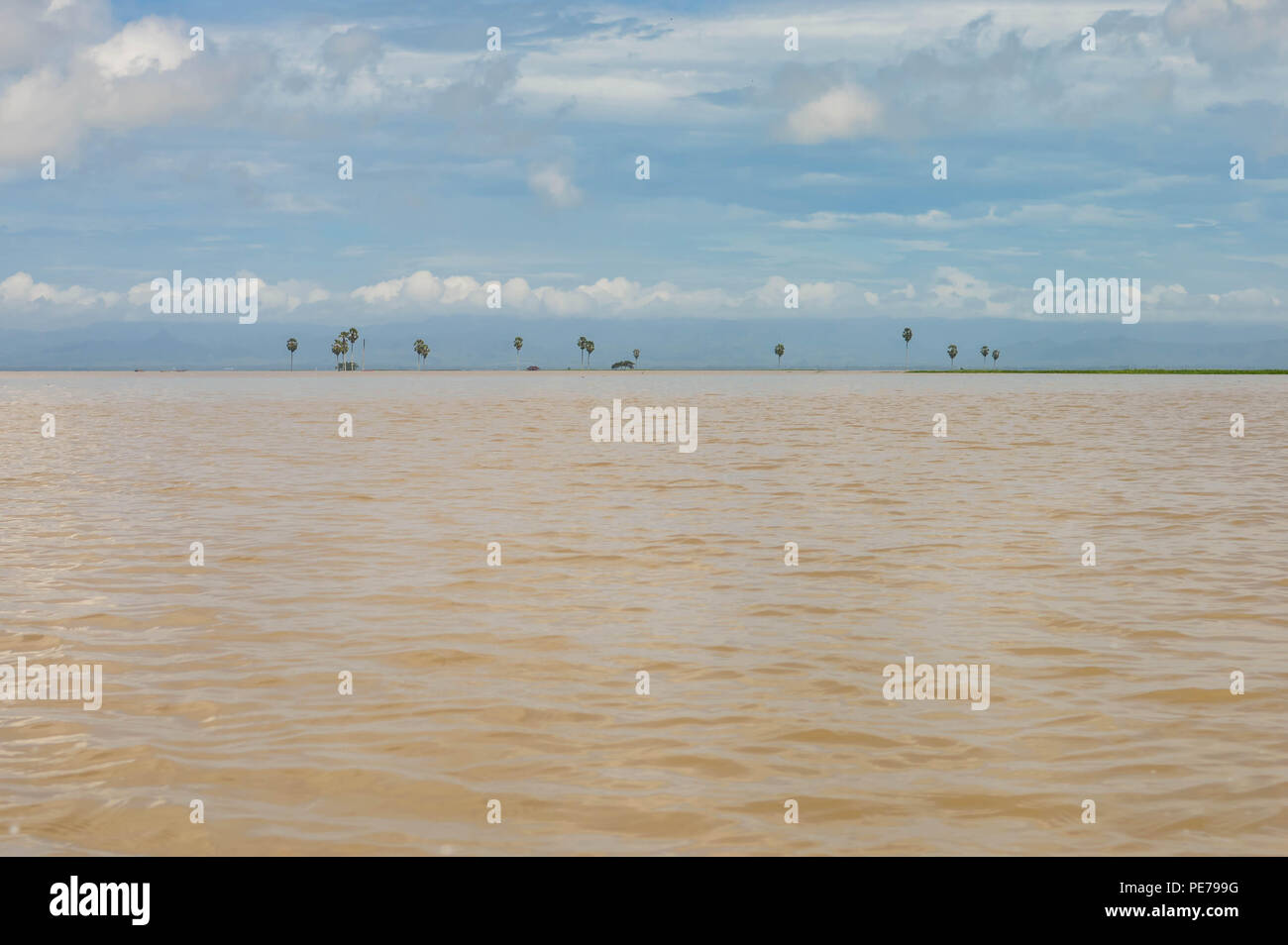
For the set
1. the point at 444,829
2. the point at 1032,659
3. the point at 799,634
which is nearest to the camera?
the point at 444,829

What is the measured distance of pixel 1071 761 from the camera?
7586mm

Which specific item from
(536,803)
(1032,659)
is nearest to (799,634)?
(1032,659)
